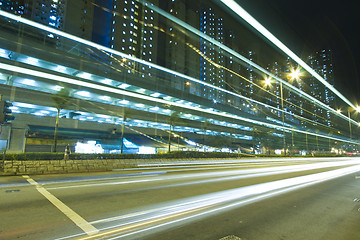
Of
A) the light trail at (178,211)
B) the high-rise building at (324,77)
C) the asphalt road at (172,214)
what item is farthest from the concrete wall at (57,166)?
the high-rise building at (324,77)

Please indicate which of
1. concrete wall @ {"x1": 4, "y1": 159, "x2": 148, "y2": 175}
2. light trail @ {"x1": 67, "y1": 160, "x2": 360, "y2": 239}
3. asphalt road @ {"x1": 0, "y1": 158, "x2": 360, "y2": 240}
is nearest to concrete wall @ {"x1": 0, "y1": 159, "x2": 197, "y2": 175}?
concrete wall @ {"x1": 4, "y1": 159, "x2": 148, "y2": 175}

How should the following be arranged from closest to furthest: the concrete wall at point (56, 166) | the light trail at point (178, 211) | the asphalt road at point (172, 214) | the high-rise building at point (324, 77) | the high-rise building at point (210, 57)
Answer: the asphalt road at point (172, 214)
the light trail at point (178, 211)
the concrete wall at point (56, 166)
the high-rise building at point (324, 77)
the high-rise building at point (210, 57)

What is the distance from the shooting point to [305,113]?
2223 inches

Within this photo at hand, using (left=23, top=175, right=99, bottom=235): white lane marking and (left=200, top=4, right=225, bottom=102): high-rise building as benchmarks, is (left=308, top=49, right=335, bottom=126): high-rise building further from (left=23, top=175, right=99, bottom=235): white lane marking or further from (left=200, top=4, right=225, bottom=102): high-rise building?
(left=200, top=4, right=225, bottom=102): high-rise building

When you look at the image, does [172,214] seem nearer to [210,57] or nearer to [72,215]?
[72,215]

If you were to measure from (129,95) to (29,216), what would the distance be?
28.9 metres

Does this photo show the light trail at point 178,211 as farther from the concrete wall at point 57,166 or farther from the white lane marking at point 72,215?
the concrete wall at point 57,166

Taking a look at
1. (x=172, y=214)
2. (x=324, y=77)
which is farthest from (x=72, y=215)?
(x=324, y=77)

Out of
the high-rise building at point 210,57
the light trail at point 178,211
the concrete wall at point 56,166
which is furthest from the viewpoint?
the high-rise building at point 210,57

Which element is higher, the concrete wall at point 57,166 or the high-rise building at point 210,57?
the high-rise building at point 210,57

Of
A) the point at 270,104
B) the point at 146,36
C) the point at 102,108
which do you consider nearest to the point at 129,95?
the point at 102,108

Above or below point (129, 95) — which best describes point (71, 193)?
below

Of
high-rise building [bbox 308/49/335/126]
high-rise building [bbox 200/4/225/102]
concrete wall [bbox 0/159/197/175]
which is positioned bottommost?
concrete wall [bbox 0/159/197/175]

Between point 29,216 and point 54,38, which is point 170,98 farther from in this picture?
point 29,216
